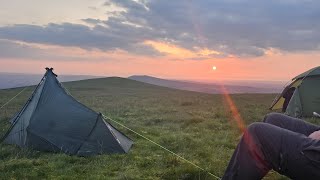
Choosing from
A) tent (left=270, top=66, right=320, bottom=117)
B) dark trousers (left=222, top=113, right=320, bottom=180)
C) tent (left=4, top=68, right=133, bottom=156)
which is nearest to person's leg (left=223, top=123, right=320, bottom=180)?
dark trousers (left=222, top=113, right=320, bottom=180)

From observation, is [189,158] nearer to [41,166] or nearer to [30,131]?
[41,166]

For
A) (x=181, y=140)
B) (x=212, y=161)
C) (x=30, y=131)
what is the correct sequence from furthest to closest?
(x=181, y=140)
(x=30, y=131)
(x=212, y=161)

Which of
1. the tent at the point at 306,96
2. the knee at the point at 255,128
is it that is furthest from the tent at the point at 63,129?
the tent at the point at 306,96

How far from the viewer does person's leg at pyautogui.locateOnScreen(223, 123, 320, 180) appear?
4367mm

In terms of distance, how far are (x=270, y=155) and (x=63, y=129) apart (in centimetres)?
682

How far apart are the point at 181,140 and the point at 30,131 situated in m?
4.45

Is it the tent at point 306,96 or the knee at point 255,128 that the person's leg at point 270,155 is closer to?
the knee at point 255,128

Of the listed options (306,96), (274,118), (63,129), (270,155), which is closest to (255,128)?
(270,155)

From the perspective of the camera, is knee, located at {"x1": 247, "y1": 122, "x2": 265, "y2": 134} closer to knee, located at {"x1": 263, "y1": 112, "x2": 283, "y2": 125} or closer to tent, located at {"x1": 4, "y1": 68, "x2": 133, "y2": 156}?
knee, located at {"x1": 263, "y1": 112, "x2": 283, "y2": 125}

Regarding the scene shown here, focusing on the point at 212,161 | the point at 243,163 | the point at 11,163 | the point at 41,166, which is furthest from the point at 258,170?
the point at 11,163

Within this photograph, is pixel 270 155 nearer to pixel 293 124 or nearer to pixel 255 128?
pixel 255 128

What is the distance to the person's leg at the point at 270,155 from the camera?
437cm

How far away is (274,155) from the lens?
14.9 feet

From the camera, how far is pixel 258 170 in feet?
14.9
